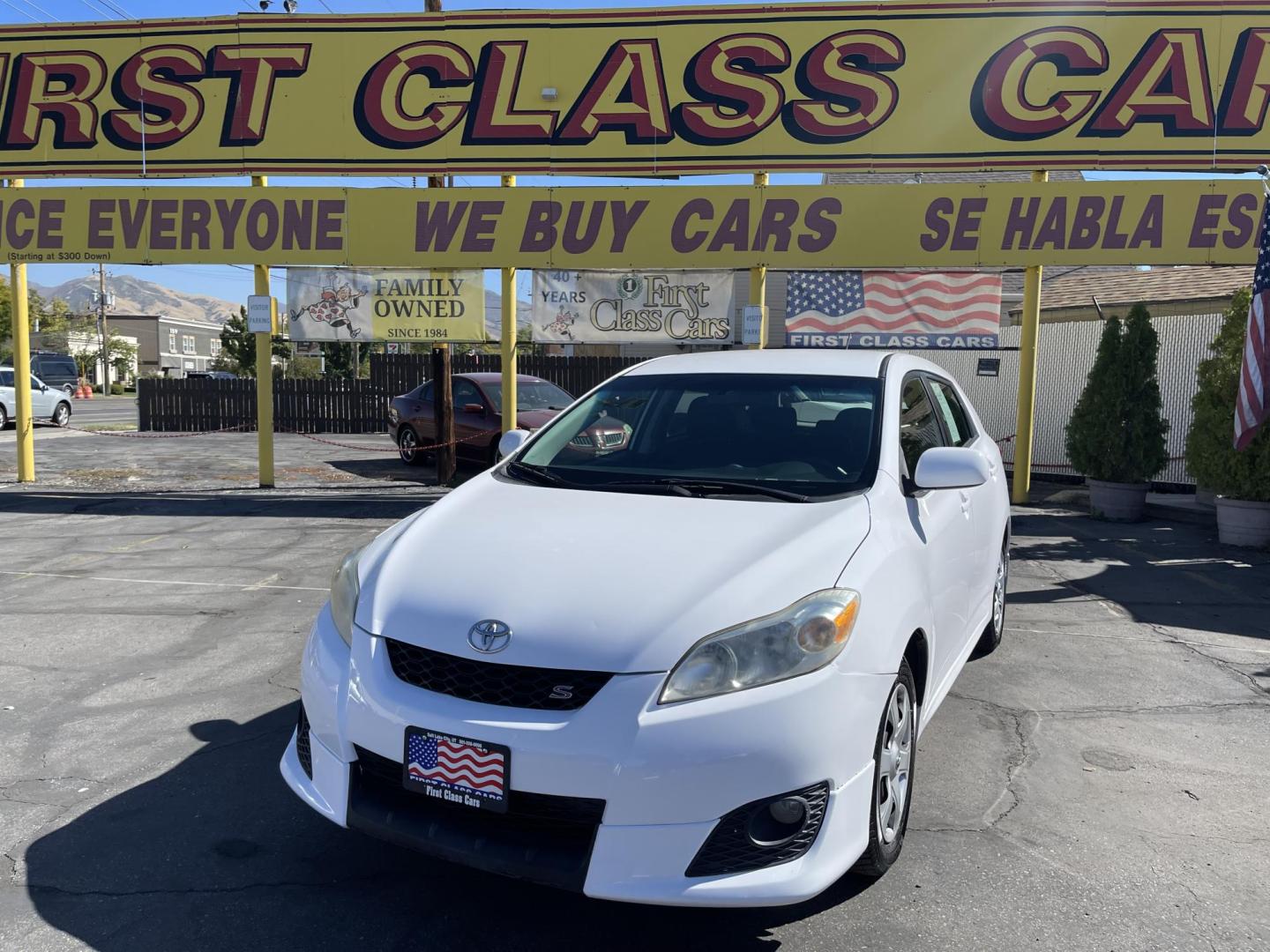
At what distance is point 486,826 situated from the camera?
276 cm

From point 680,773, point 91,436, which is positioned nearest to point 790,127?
point 680,773

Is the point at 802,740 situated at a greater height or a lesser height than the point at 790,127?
lesser

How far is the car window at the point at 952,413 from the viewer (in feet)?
16.5

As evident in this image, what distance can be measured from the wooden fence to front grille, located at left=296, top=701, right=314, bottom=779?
18.7 metres

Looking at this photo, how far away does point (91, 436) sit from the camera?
22.3 meters

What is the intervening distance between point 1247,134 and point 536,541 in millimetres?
11767

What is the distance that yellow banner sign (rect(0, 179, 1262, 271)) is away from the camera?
454 inches

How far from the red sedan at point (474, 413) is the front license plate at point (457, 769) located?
35.7 ft

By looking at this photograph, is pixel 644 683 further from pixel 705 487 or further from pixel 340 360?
pixel 340 360

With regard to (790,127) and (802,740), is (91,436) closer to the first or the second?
(790,127)

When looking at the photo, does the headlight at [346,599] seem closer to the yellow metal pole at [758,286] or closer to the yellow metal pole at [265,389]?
the yellow metal pole at [758,286]

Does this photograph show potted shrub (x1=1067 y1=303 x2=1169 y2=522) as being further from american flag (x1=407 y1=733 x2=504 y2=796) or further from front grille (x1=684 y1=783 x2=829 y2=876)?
american flag (x1=407 y1=733 x2=504 y2=796)

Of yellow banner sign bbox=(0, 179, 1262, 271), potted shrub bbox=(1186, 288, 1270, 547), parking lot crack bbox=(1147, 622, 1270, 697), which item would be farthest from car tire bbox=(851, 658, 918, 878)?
yellow banner sign bbox=(0, 179, 1262, 271)

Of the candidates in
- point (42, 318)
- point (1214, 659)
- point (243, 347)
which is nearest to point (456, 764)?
point (1214, 659)
